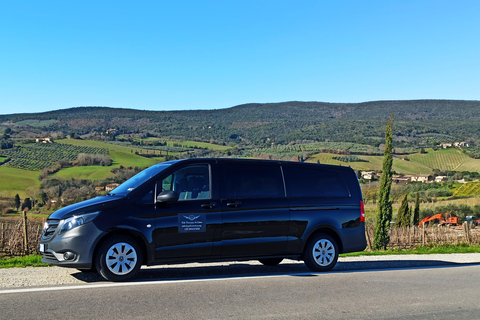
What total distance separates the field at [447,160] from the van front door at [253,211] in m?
117

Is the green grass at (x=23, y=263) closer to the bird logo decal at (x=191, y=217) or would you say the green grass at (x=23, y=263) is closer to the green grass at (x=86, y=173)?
the bird logo decal at (x=191, y=217)

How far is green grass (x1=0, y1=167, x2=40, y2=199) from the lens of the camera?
75438 millimetres

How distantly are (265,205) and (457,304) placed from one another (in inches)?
138

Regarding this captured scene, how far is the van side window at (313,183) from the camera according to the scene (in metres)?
10.1

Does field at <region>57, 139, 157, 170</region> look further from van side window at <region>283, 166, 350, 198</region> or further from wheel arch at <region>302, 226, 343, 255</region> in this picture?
wheel arch at <region>302, 226, 343, 255</region>

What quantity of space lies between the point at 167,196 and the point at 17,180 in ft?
270

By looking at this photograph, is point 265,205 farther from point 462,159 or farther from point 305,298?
point 462,159

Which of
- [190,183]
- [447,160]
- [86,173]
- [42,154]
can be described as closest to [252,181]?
[190,183]

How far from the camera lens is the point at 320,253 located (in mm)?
10070

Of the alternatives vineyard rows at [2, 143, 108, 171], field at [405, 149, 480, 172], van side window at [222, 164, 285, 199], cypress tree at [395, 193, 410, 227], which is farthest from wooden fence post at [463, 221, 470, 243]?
field at [405, 149, 480, 172]

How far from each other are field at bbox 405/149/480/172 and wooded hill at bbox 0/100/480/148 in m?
13.1

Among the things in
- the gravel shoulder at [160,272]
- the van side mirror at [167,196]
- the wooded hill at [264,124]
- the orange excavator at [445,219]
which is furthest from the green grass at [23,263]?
the wooded hill at [264,124]

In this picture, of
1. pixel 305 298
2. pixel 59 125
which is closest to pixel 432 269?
pixel 305 298

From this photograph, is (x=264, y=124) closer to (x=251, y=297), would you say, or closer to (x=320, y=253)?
(x=320, y=253)
